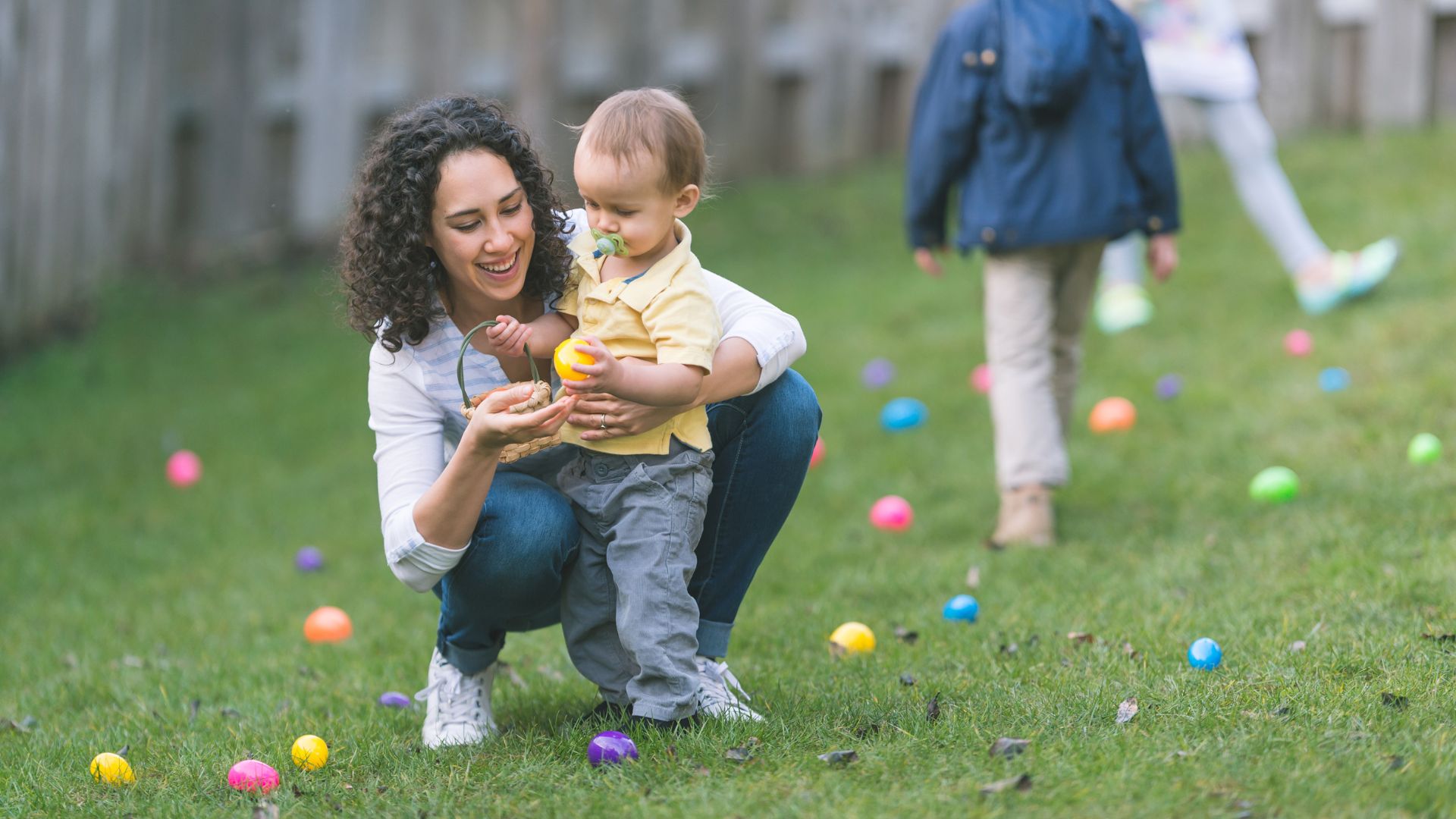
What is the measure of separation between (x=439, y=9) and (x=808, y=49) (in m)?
2.32

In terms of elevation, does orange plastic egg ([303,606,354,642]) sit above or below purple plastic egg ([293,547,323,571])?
above

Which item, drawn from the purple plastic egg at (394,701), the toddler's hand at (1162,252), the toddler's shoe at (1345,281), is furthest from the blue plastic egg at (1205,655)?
the toddler's shoe at (1345,281)

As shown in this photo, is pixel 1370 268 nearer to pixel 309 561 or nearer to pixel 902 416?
pixel 902 416

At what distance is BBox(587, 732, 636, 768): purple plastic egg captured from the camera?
278 centimetres

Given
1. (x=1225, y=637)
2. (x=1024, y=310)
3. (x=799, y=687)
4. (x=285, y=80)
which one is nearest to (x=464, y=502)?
(x=799, y=687)

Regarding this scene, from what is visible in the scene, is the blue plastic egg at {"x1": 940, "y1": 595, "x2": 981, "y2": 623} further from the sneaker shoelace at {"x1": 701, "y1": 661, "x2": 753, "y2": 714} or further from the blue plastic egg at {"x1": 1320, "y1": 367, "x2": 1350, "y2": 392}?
the blue plastic egg at {"x1": 1320, "y1": 367, "x2": 1350, "y2": 392}

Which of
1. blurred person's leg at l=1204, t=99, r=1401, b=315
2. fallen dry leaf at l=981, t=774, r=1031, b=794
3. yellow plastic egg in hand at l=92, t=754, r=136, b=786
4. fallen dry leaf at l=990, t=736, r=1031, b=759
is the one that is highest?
blurred person's leg at l=1204, t=99, r=1401, b=315

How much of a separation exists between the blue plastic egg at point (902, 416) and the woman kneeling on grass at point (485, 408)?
2.74 m

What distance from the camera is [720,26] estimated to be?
30.9 feet

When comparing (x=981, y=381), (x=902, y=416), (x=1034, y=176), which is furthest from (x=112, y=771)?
(x=981, y=381)

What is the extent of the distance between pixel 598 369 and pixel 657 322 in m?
0.21

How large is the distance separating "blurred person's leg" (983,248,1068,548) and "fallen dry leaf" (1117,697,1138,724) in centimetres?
155

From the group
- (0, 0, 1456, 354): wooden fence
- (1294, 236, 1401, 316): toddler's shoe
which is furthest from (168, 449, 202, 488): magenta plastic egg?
(1294, 236, 1401, 316): toddler's shoe

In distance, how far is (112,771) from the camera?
299 centimetres
